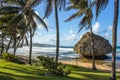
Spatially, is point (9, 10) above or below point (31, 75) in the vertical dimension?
above

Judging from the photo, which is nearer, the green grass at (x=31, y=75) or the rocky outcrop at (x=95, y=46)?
the green grass at (x=31, y=75)

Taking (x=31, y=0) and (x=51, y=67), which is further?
(x=31, y=0)

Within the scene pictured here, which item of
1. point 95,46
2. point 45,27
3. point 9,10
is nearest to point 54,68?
point 45,27

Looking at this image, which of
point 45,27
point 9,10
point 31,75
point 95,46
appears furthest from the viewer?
point 95,46

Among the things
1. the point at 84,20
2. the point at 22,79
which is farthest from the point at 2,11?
the point at 22,79

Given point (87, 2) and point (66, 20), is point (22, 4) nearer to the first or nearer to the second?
point (66, 20)

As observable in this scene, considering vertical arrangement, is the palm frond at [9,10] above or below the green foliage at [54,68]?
above

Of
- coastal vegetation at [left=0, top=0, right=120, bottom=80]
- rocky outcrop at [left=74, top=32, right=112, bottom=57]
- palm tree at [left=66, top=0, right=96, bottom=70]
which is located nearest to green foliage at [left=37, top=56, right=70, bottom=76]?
coastal vegetation at [left=0, top=0, right=120, bottom=80]

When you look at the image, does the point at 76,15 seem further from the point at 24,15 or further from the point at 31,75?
the point at 31,75

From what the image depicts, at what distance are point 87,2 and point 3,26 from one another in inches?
565

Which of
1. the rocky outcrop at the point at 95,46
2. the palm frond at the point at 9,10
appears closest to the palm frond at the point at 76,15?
the palm frond at the point at 9,10

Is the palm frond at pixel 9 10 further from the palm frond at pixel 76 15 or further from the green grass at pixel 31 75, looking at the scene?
the green grass at pixel 31 75

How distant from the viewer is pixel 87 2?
30234 millimetres

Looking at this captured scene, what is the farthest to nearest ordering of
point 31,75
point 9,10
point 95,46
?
point 95,46
point 9,10
point 31,75
